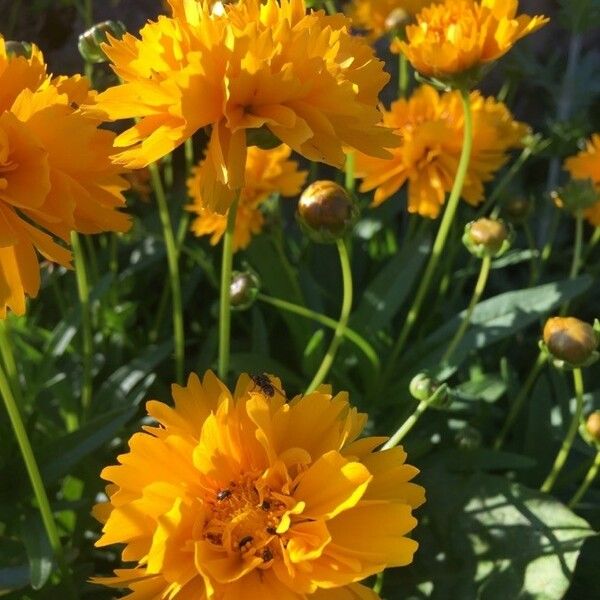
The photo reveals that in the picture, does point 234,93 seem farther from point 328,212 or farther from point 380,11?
point 380,11

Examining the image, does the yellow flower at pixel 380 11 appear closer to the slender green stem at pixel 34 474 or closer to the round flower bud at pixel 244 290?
the round flower bud at pixel 244 290

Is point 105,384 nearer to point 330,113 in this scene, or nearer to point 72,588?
point 72,588

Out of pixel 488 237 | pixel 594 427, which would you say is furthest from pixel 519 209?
pixel 594 427

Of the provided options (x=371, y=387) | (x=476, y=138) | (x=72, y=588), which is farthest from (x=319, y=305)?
(x=72, y=588)

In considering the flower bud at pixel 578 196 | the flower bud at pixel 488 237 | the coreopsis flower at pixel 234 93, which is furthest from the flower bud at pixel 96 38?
the flower bud at pixel 578 196

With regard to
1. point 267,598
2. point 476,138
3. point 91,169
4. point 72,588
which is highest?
point 91,169
